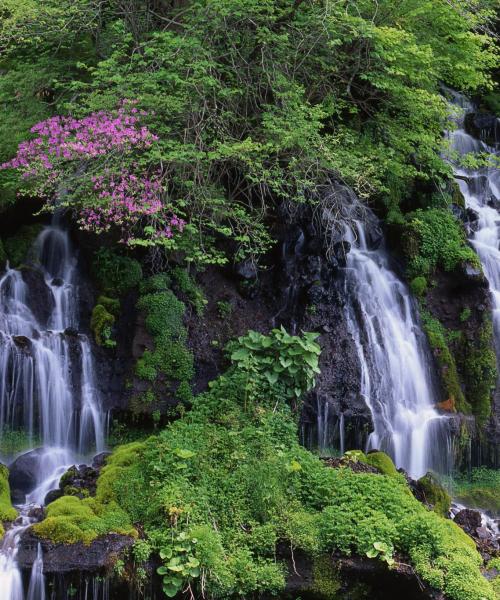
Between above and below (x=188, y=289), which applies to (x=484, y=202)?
above

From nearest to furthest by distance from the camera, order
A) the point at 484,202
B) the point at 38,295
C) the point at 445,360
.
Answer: the point at 38,295, the point at 445,360, the point at 484,202

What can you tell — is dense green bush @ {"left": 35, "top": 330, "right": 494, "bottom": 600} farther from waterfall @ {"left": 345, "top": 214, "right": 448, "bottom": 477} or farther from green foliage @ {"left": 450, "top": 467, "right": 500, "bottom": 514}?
green foliage @ {"left": 450, "top": 467, "right": 500, "bottom": 514}

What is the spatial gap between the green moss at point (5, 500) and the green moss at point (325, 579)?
3.24m

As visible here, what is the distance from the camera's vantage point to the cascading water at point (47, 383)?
917 cm

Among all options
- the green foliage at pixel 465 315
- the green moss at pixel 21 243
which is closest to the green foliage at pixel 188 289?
the green moss at pixel 21 243

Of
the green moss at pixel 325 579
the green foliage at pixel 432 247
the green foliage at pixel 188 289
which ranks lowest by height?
the green moss at pixel 325 579

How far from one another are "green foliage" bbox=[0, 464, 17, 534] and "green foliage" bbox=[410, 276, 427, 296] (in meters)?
8.14

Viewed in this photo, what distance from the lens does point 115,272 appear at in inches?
426

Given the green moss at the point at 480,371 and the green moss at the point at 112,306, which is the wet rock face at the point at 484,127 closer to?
the green moss at the point at 480,371

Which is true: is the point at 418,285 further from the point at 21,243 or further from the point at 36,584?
the point at 36,584

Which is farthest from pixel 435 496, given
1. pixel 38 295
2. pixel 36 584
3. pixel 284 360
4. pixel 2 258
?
pixel 2 258

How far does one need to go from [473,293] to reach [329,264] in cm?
323

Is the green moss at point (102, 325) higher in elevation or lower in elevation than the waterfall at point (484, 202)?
lower

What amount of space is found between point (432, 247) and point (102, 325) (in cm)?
681
